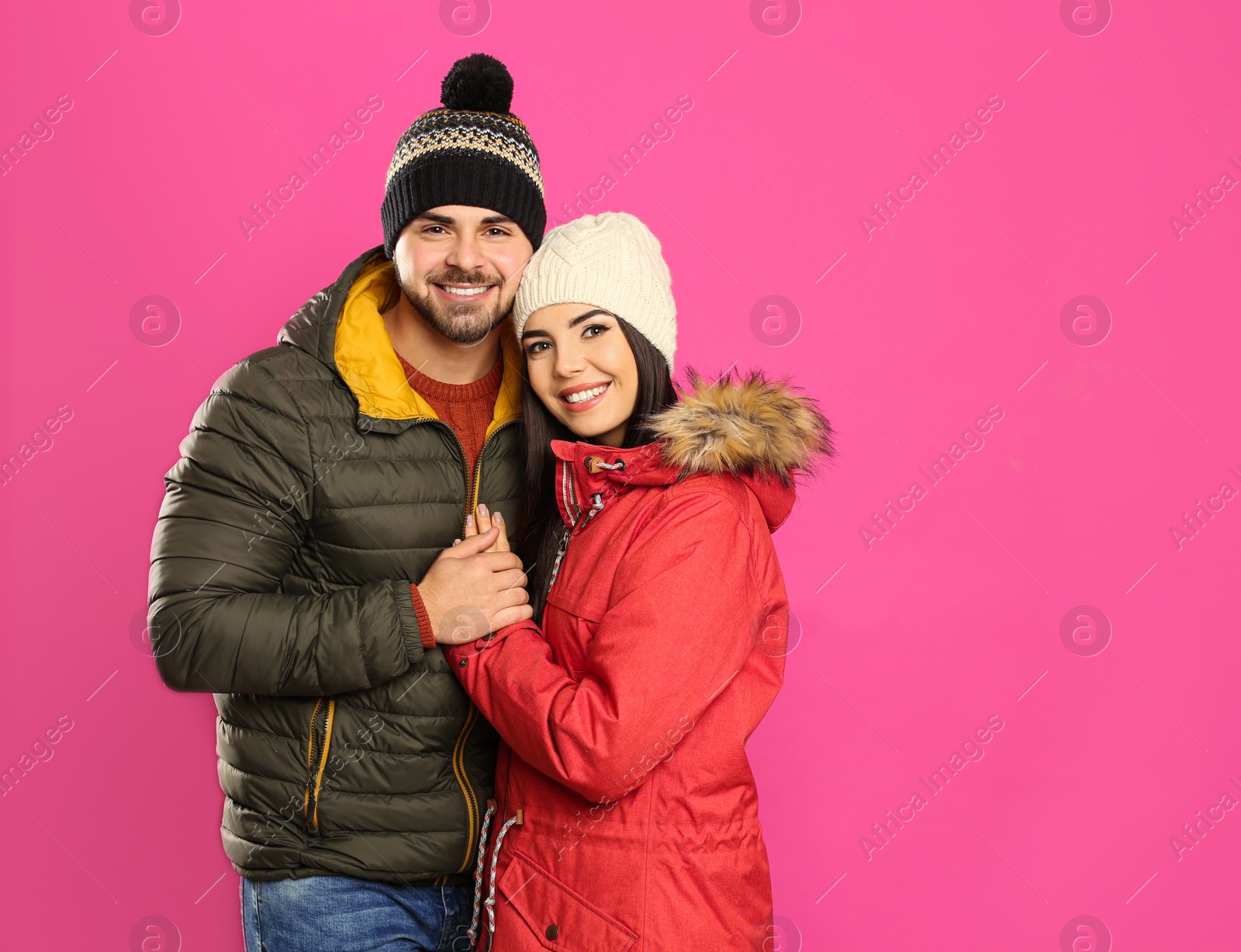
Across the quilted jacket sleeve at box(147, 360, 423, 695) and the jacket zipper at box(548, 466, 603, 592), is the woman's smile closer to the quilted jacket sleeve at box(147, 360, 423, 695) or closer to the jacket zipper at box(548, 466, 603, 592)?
the jacket zipper at box(548, 466, 603, 592)

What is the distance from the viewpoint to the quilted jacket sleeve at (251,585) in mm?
1996

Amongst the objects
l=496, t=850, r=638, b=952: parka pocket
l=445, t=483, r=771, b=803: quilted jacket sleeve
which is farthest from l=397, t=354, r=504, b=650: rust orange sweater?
l=496, t=850, r=638, b=952: parka pocket

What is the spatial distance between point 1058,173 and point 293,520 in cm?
260

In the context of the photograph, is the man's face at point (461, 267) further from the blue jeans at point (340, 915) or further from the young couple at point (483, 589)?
the blue jeans at point (340, 915)

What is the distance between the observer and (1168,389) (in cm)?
335

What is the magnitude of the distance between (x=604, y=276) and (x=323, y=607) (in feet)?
2.79

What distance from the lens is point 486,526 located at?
86.6 inches

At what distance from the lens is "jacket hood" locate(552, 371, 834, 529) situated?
194 centimetres

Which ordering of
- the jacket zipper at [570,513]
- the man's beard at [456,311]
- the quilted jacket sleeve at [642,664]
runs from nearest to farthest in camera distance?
the quilted jacket sleeve at [642,664]
the jacket zipper at [570,513]
the man's beard at [456,311]

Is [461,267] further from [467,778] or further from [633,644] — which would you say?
[467,778]

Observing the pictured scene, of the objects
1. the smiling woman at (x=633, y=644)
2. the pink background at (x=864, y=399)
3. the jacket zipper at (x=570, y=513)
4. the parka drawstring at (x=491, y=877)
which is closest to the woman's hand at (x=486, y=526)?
the smiling woman at (x=633, y=644)

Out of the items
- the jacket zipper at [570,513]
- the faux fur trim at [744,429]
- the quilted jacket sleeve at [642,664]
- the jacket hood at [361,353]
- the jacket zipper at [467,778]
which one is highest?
→ the jacket hood at [361,353]

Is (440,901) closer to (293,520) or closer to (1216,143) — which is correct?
(293,520)

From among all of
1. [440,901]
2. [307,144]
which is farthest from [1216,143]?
[440,901]
